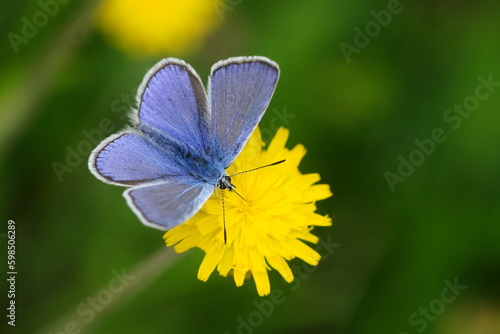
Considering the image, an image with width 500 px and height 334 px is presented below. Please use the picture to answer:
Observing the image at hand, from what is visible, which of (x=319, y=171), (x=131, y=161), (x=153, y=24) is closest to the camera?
(x=131, y=161)

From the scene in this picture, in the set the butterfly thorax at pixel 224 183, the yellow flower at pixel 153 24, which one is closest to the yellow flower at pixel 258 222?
the butterfly thorax at pixel 224 183

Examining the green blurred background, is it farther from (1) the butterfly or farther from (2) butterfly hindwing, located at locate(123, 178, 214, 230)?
(2) butterfly hindwing, located at locate(123, 178, 214, 230)

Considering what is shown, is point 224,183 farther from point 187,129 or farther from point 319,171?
point 319,171

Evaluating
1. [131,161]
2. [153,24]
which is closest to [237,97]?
[131,161]

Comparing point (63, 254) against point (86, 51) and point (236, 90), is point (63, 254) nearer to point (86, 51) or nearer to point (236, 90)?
point (86, 51)

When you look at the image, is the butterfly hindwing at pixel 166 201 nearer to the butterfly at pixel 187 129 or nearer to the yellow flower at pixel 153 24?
the butterfly at pixel 187 129

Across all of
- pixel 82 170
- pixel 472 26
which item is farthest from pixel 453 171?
pixel 82 170

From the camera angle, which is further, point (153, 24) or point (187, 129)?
point (153, 24)

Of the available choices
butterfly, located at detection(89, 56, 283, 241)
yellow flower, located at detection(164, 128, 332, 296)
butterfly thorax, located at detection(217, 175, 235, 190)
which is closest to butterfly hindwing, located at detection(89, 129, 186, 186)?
butterfly, located at detection(89, 56, 283, 241)

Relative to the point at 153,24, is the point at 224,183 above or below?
below
